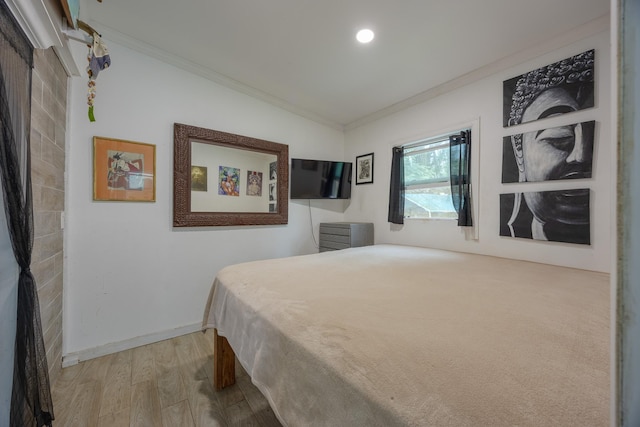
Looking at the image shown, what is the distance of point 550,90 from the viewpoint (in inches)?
74.5

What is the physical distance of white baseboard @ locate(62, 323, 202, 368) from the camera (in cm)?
188

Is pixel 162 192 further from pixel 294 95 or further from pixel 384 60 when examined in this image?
pixel 384 60

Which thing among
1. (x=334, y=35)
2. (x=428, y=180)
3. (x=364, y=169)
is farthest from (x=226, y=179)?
(x=428, y=180)

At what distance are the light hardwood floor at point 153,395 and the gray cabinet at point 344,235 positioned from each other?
1.72 metres

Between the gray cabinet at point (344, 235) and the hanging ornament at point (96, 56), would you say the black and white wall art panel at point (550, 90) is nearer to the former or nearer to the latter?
the gray cabinet at point (344, 235)

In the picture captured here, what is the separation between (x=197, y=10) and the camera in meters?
1.77

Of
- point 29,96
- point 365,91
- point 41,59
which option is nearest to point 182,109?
point 41,59

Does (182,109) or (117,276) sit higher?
(182,109)

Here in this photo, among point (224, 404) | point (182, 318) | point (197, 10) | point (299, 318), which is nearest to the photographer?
point (299, 318)

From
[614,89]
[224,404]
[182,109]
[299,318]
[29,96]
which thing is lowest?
[224,404]

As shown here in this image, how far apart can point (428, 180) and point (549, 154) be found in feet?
3.42

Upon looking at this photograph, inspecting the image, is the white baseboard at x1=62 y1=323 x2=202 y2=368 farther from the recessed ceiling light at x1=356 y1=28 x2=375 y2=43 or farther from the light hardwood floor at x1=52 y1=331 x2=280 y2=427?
the recessed ceiling light at x1=356 y1=28 x2=375 y2=43

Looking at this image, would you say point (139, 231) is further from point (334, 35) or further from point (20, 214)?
point (334, 35)

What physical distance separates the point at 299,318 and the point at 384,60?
2296mm
